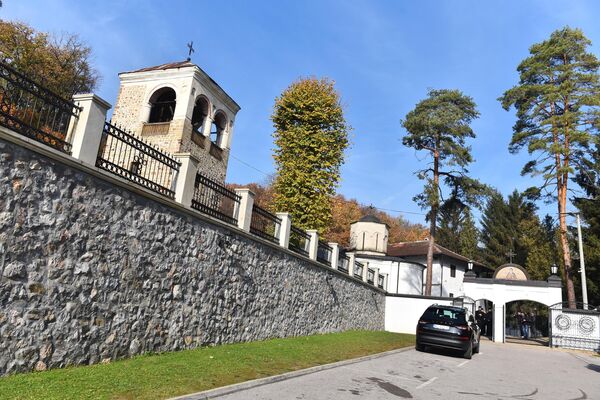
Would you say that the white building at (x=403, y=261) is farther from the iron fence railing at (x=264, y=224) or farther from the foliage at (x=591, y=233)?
the iron fence railing at (x=264, y=224)

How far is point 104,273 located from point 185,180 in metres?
2.92

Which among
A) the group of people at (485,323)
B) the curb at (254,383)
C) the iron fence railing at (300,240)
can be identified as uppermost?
the iron fence railing at (300,240)

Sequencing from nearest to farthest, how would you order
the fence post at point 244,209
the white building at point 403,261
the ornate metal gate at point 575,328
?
1. the fence post at point 244,209
2. the ornate metal gate at point 575,328
3. the white building at point 403,261

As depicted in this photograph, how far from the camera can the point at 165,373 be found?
23.2 ft

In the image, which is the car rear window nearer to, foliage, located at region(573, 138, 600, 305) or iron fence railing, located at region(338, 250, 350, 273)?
iron fence railing, located at region(338, 250, 350, 273)

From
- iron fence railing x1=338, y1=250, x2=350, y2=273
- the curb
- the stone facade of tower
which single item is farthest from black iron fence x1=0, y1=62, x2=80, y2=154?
the stone facade of tower

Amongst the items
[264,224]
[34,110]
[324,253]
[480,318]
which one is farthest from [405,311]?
[34,110]

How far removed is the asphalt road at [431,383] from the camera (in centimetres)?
714

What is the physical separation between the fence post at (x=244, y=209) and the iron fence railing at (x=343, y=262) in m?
8.93

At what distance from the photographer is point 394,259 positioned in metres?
34.7

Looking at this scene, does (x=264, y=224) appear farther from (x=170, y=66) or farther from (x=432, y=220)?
(x=432, y=220)

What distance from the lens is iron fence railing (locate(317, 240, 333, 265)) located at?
17859mm

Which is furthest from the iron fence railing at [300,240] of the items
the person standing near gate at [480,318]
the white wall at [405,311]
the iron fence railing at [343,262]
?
the person standing near gate at [480,318]

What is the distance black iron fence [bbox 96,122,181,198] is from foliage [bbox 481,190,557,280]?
48.5m
